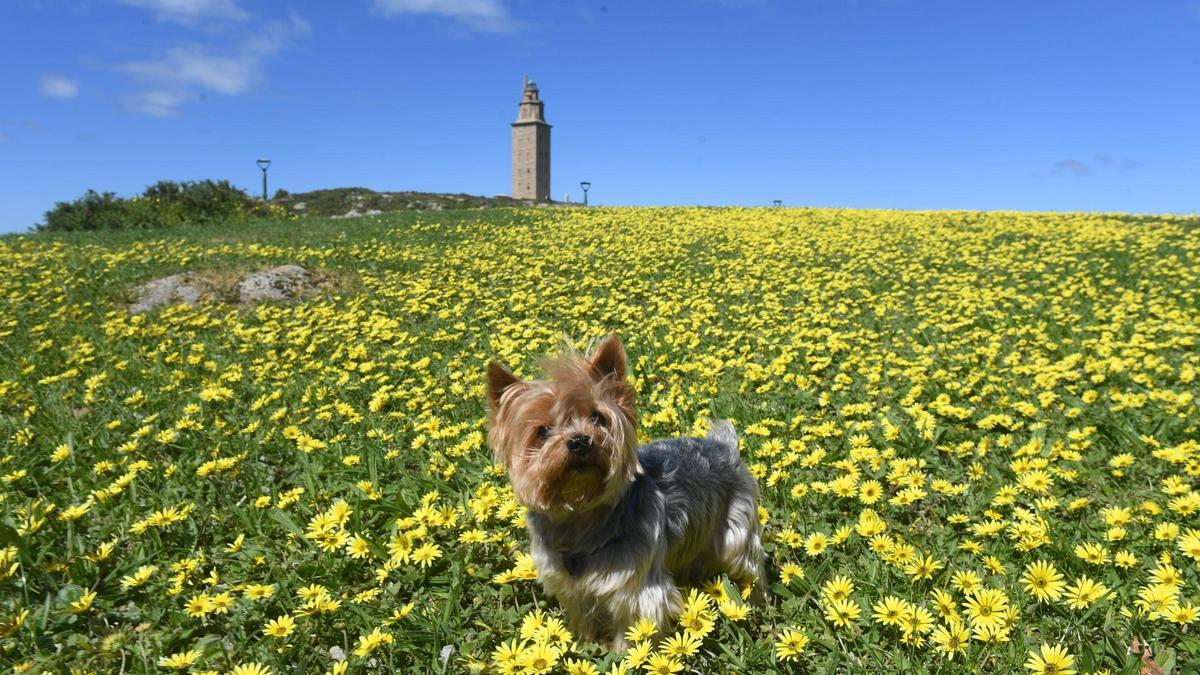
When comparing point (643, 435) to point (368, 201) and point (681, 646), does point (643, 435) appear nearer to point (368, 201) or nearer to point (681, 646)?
point (681, 646)

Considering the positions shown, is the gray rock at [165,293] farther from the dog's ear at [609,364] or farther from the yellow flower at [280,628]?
the dog's ear at [609,364]

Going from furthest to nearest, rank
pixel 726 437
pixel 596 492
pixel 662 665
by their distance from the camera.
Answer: pixel 726 437
pixel 596 492
pixel 662 665

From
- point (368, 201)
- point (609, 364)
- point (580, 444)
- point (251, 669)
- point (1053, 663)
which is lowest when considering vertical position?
point (251, 669)

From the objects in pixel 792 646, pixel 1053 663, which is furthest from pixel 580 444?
pixel 1053 663

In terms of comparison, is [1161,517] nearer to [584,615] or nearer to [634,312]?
[584,615]

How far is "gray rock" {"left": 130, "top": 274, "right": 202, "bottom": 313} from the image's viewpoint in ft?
34.9

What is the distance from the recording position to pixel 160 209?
25.2m

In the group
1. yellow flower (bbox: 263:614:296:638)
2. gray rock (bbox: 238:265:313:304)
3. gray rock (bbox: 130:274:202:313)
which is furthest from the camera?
gray rock (bbox: 238:265:313:304)

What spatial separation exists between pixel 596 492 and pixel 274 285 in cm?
1062

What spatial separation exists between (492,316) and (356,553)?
6.93 m

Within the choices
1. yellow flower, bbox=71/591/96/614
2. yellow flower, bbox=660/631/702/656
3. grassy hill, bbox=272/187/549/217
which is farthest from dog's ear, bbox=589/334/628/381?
grassy hill, bbox=272/187/549/217

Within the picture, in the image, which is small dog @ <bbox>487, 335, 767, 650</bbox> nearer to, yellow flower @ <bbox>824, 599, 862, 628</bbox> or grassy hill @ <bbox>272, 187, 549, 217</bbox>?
yellow flower @ <bbox>824, 599, 862, 628</bbox>

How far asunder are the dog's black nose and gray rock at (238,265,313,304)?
33.4 feet

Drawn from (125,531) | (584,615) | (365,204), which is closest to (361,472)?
(125,531)
